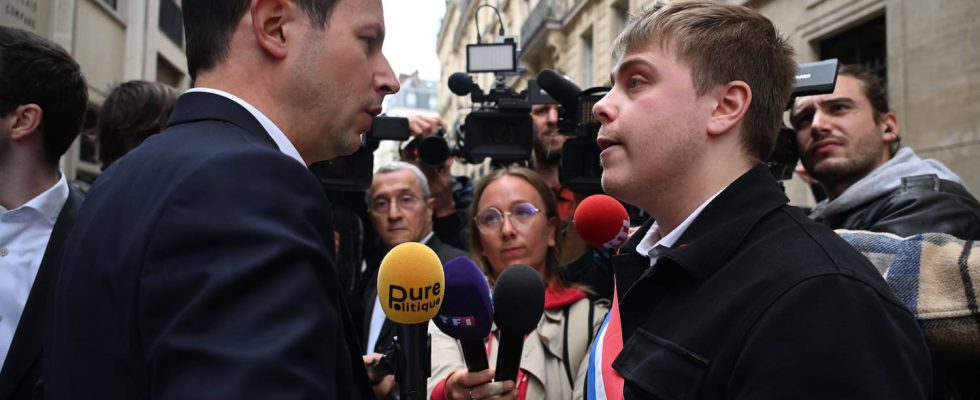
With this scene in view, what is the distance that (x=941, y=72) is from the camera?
665 centimetres

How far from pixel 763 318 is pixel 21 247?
2.09 m

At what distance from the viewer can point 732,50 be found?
1667 mm

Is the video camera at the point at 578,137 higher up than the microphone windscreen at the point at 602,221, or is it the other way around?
the video camera at the point at 578,137

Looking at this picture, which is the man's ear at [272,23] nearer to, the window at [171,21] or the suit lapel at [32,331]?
the suit lapel at [32,331]

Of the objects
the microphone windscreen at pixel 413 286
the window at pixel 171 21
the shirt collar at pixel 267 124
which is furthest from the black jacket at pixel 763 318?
the window at pixel 171 21

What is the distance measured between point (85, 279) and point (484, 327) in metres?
0.91

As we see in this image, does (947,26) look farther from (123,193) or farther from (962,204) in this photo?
(123,193)

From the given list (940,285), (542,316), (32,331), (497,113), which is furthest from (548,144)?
(32,331)

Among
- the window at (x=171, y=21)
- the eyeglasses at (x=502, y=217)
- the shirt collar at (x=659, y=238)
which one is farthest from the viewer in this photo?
the window at (x=171, y=21)

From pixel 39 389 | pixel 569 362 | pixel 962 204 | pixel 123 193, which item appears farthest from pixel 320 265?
pixel 962 204

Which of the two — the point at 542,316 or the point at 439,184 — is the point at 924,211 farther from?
the point at 439,184

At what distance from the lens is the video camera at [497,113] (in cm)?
420

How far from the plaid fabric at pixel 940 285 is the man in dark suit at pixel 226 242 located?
1.24 metres

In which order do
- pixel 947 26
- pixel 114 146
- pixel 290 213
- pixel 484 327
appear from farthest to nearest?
pixel 947 26, pixel 114 146, pixel 484 327, pixel 290 213
